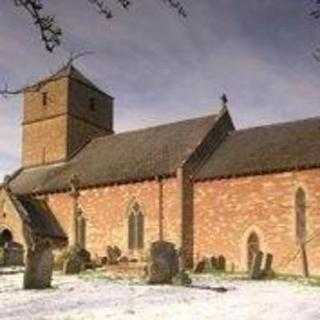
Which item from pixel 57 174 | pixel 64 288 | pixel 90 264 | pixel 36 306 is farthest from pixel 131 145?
pixel 36 306

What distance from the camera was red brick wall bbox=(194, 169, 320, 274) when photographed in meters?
32.7

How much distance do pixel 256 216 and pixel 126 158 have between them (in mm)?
11317

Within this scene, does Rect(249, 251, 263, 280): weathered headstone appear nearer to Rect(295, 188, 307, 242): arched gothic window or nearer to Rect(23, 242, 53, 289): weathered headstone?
Rect(295, 188, 307, 242): arched gothic window

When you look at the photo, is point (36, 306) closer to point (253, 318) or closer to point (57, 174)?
point (253, 318)

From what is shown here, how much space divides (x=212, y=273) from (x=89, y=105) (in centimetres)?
2237

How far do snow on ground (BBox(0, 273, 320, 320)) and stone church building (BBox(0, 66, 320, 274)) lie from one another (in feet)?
31.6

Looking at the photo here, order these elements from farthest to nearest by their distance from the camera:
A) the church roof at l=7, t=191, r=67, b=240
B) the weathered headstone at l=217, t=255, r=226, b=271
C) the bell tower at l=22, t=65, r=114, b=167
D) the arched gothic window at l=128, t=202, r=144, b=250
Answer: the bell tower at l=22, t=65, r=114, b=167
the church roof at l=7, t=191, r=67, b=240
the arched gothic window at l=128, t=202, r=144, b=250
the weathered headstone at l=217, t=255, r=226, b=271

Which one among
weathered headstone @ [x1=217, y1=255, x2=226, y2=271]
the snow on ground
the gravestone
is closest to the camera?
the snow on ground

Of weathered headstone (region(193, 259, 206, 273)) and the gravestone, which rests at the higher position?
the gravestone

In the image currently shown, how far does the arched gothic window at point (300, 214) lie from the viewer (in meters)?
32.6

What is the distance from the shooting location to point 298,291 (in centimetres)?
2202

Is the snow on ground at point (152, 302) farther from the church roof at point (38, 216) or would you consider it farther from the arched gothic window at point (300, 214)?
the church roof at point (38, 216)

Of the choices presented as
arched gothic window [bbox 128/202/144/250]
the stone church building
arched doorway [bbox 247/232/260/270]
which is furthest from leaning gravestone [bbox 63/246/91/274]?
arched doorway [bbox 247/232/260/270]

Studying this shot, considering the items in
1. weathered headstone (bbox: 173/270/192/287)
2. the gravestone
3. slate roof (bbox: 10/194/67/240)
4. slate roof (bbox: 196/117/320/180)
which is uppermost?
slate roof (bbox: 196/117/320/180)
